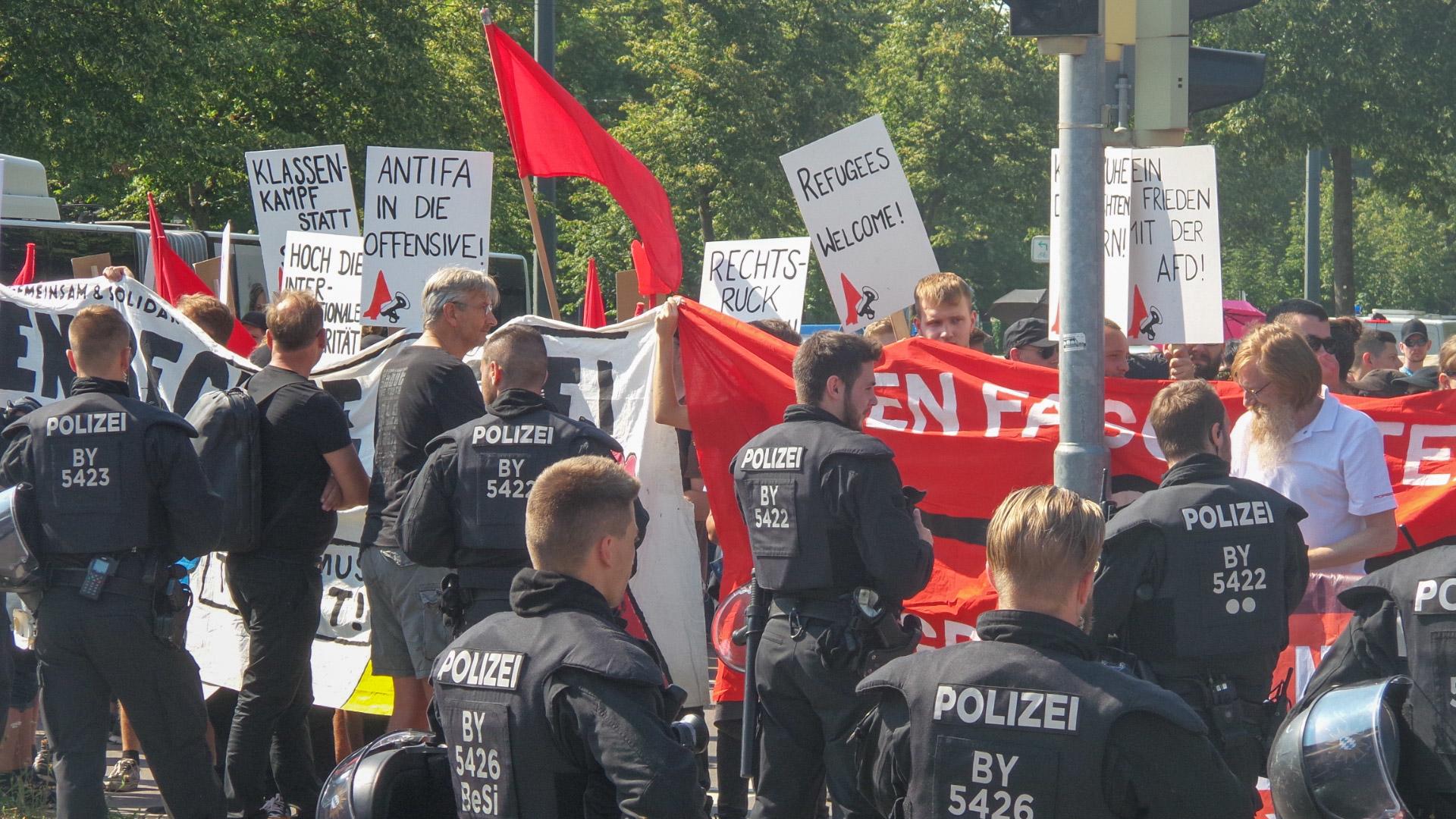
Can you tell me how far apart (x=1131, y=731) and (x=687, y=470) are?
4505mm

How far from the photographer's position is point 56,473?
555 centimetres

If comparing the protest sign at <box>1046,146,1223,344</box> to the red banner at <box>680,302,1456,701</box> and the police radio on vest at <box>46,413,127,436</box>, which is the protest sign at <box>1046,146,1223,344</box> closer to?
the red banner at <box>680,302,1456,701</box>

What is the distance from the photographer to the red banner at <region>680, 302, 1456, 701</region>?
5.56 meters

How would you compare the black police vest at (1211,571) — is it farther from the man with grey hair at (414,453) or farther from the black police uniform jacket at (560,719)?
the man with grey hair at (414,453)

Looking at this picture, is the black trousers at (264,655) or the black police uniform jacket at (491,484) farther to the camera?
the black trousers at (264,655)

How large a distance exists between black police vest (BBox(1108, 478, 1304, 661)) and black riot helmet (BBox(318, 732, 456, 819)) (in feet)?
6.61

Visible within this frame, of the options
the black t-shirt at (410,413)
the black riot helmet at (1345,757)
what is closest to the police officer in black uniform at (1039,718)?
the black riot helmet at (1345,757)

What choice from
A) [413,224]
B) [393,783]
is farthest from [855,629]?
[413,224]

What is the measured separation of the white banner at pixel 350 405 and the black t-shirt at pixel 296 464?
→ 0.64 m

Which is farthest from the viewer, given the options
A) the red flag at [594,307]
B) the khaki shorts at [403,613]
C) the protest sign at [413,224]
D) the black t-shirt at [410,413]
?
the red flag at [594,307]

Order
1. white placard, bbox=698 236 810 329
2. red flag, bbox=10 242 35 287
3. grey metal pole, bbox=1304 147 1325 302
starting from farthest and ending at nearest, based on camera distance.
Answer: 1. grey metal pole, bbox=1304 147 1325 302
2. red flag, bbox=10 242 35 287
3. white placard, bbox=698 236 810 329

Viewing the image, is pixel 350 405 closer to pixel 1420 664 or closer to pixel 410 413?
pixel 410 413

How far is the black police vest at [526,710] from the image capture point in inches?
122

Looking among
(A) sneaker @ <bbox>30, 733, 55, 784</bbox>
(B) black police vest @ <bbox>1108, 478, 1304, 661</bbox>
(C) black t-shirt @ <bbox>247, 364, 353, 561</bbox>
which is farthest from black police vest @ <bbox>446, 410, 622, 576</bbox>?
(A) sneaker @ <bbox>30, 733, 55, 784</bbox>
